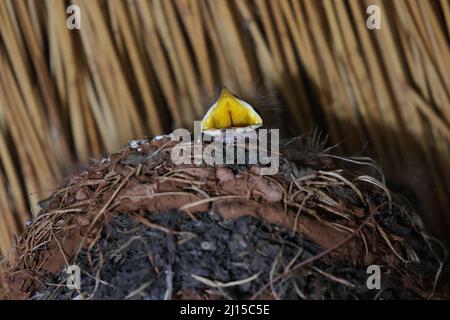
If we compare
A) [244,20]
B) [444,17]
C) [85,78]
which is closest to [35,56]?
[85,78]

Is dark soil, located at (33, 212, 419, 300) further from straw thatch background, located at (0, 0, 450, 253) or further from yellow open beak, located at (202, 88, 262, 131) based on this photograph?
straw thatch background, located at (0, 0, 450, 253)

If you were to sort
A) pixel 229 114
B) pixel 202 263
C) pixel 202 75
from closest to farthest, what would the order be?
1. pixel 202 263
2. pixel 229 114
3. pixel 202 75

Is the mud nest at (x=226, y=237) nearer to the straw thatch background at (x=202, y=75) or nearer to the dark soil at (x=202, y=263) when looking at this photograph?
the dark soil at (x=202, y=263)

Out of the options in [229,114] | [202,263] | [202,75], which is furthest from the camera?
[202,75]

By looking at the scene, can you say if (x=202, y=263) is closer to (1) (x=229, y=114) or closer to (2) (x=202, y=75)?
(1) (x=229, y=114)

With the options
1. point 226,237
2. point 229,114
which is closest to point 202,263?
point 226,237

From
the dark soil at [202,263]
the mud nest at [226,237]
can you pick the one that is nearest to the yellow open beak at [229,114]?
the mud nest at [226,237]

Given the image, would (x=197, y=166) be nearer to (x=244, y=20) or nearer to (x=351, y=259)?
(x=351, y=259)
